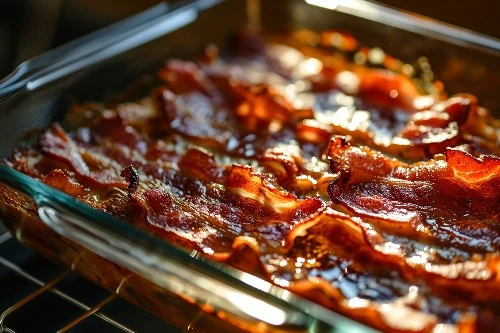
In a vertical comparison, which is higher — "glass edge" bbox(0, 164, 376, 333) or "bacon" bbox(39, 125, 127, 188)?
"bacon" bbox(39, 125, 127, 188)

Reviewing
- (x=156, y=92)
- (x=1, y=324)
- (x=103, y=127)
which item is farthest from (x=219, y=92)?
(x=1, y=324)

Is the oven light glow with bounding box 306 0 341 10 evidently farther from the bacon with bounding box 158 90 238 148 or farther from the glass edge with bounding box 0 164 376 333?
the glass edge with bounding box 0 164 376 333

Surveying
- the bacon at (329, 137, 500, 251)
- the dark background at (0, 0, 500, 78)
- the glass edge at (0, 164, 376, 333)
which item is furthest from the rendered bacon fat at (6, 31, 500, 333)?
the dark background at (0, 0, 500, 78)

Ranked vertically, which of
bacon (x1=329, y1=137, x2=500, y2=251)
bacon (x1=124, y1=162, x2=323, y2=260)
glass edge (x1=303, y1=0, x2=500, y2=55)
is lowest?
bacon (x1=124, y1=162, x2=323, y2=260)

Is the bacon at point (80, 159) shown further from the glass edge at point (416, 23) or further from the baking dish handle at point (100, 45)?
the glass edge at point (416, 23)

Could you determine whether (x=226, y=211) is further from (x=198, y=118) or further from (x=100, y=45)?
(x=100, y=45)

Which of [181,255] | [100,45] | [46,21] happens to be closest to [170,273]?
[181,255]

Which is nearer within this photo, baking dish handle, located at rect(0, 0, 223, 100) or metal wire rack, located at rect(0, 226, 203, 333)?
metal wire rack, located at rect(0, 226, 203, 333)
